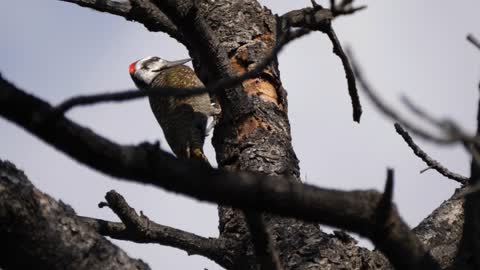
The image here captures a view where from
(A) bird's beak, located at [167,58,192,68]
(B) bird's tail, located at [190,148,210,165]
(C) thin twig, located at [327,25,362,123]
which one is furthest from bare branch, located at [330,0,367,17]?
(A) bird's beak, located at [167,58,192,68]

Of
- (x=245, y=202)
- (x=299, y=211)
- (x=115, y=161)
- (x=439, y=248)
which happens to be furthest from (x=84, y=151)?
(x=439, y=248)

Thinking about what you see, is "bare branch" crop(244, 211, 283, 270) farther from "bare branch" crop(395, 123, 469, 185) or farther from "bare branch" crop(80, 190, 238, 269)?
"bare branch" crop(395, 123, 469, 185)

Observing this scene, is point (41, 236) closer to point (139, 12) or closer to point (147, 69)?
point (139, 12)

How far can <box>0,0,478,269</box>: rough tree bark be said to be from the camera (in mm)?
1703

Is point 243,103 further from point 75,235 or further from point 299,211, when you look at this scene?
point 299,211

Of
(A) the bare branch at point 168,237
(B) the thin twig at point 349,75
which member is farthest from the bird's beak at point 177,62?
(A) the bare branch at point 168,237

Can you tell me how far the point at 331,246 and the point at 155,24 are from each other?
5.39ft

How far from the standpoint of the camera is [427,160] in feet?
13.3

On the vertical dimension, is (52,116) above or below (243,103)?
below

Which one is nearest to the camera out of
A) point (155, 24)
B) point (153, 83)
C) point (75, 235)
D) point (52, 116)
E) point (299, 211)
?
point (52, 116)

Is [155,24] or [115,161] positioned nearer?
[115,161]

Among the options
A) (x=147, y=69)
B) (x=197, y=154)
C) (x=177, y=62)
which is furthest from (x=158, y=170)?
(x=147, y=69)

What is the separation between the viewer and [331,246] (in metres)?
3.33

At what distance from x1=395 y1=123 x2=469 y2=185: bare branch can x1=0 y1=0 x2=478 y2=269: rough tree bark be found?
313 mm
